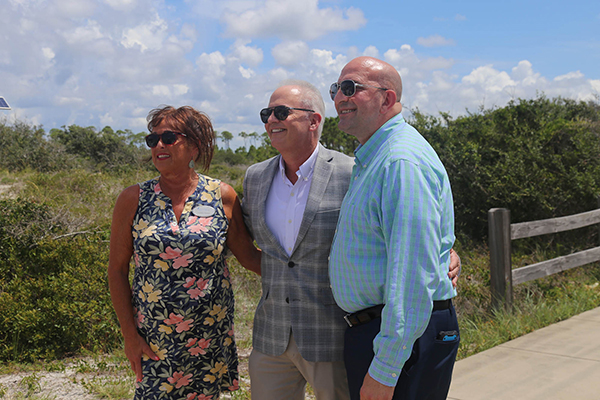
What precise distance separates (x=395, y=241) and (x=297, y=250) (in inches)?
32.0

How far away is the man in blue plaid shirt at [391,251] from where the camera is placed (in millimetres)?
1882

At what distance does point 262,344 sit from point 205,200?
33.8 inches

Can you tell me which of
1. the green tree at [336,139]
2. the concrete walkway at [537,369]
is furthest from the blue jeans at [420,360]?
the green tree at [336,139]

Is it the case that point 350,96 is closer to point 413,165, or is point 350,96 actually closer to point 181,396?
point 413,165

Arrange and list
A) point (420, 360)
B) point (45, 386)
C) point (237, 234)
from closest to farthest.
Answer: point (420, 360)
point (237, 234)
point (45, 386)

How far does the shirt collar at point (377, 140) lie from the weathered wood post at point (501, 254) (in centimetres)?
407

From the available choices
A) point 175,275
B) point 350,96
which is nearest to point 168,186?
point 175,275

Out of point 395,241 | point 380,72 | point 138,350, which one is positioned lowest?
point 138,350

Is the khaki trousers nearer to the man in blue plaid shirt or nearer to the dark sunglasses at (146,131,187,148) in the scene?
the man in blue plaid shirt

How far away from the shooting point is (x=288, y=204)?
2762mm

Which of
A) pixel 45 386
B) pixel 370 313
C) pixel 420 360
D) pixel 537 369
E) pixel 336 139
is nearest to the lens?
pixel 420 360

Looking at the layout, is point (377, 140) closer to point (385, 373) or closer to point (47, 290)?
point (385, 373)

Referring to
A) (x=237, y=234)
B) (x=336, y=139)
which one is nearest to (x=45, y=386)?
(x=237, y=234)

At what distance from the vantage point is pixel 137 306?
9.20 ft
